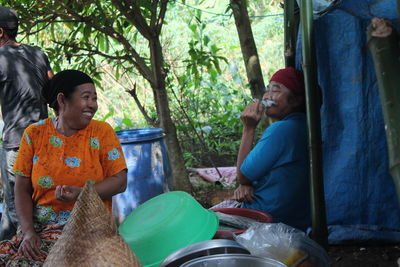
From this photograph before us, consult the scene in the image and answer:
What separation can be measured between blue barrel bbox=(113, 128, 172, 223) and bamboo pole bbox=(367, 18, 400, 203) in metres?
2.06

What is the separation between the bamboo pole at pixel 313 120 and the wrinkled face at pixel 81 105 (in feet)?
3.49

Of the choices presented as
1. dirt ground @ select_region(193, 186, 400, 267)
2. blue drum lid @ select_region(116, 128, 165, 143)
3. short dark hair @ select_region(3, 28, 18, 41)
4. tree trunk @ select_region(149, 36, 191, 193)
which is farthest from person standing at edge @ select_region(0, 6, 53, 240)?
dirt ground @ select_region(193, 186, 400, 267)

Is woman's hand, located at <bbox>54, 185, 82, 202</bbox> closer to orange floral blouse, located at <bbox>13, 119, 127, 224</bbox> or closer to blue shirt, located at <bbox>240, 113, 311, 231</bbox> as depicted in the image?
orange floral blouse, located at <bbox>13, 119, 127, 224</bbox>

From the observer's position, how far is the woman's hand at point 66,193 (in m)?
2.14

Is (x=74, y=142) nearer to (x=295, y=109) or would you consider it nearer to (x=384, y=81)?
(x=295, y=109)

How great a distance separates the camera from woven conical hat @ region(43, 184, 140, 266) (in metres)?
1.46

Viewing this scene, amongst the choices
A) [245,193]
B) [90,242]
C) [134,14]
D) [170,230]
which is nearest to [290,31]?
[245,193]

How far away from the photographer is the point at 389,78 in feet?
6.48

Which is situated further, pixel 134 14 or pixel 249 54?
pixel 249 54

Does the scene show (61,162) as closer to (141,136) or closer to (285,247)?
(285,247)

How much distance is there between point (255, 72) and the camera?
400 centimetres

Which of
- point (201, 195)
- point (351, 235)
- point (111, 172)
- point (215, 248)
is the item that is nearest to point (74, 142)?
point (111, 172)

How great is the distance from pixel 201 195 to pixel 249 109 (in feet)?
7.77

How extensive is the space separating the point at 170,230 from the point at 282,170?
35.7 inches
